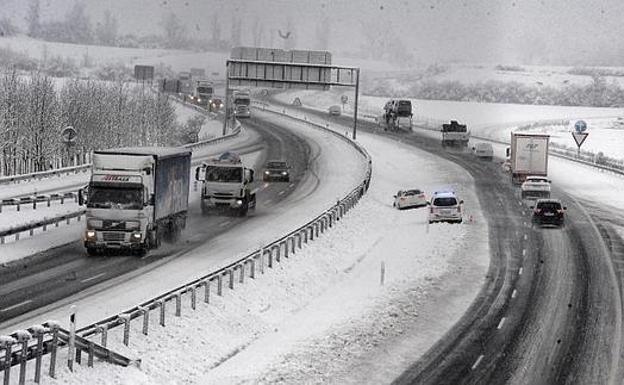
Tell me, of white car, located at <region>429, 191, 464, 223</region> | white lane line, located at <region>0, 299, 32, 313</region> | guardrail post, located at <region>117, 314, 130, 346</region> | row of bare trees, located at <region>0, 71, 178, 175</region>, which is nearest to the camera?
guardrail post, located at <region>117, 314, 130, 346</region>

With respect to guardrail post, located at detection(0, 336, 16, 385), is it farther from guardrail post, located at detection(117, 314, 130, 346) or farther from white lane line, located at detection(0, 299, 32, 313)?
white lane line, located at detection(0, 299, 32, 313)

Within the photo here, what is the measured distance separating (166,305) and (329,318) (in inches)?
225

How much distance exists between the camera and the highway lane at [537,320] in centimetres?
2634

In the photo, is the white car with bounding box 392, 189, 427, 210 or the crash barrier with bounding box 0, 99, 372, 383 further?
the white car with bounding box 392, 189, 427, 210

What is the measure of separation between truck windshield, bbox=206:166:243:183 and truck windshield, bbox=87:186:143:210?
15865 mm

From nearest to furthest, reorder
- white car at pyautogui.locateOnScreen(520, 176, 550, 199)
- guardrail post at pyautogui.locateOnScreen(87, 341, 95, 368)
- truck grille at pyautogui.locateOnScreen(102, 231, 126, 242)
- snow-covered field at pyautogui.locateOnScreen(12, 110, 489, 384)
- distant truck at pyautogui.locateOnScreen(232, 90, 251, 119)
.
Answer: guardrail post at pyautogui.locateOnScreen(87, 341, 95, 368)
snow-covered field at pyautogui.locateOnScreen(12, 110, 489, 384)
truck grille at pyautogui.locateOnScreen(102, 231, 126, 242)
white car at pyautogui.locateOnScreen(520, 176, 550, 199)
distant truck at pyautogui.locateOnScreen(232, 90, 251, 119)

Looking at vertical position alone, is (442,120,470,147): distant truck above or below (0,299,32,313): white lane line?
above

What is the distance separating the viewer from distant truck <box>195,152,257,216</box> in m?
53.1

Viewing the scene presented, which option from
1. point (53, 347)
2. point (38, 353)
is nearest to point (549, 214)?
point (53, 347)

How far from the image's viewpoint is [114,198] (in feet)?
124

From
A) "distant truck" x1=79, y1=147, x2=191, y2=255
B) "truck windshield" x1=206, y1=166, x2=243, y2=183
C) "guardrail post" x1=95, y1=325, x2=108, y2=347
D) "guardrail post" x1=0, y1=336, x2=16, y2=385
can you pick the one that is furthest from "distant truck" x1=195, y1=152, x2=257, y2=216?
"guardrail post" x1=0, y1=336, x2=16, y2=385

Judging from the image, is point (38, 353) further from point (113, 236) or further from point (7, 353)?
point (113, 236)

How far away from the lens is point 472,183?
7644 centimetres

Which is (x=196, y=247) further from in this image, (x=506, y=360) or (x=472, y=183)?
(x=472, y=183)
